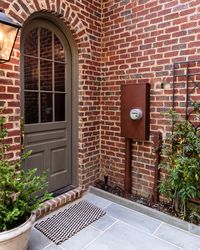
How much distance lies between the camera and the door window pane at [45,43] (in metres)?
2.48

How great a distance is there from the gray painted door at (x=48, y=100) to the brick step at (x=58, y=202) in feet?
0.66

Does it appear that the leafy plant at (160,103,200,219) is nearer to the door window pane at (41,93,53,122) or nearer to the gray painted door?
the gray painted door

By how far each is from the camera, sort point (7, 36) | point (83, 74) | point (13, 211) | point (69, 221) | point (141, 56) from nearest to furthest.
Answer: point (13, 211), point (7, 36), point (69, 221), point (141, 56), point (83, 74)

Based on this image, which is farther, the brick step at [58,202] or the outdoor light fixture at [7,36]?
the brick step at [58,202]

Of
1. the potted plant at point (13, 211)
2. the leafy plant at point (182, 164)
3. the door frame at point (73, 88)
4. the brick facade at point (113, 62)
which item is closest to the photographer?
the potted plant at point (13, 211)

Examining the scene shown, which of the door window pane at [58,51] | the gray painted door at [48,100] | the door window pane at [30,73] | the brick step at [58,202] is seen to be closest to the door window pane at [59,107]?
the gray painted door at [48,100]

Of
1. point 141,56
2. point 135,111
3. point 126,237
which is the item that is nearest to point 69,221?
point 126,237

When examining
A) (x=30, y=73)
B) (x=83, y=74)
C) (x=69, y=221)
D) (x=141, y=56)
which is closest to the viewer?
(x=69, y=221)

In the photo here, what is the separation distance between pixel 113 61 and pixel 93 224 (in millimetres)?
2092

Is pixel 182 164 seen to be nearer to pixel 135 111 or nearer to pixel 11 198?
pixel 135 111

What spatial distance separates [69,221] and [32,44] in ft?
6.57

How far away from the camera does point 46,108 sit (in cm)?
258

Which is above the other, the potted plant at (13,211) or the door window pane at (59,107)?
the door window pane at (59,107)

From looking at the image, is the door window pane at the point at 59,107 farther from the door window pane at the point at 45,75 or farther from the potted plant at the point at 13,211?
the potted plant at the point at 13,211
